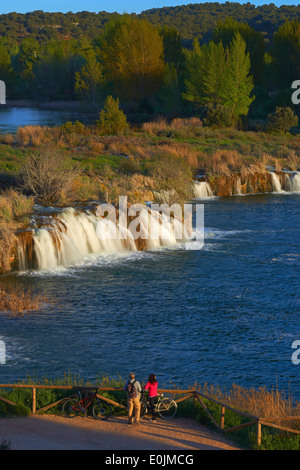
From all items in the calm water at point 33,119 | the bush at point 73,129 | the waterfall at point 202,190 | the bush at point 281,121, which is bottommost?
the waterfall at point 202,190

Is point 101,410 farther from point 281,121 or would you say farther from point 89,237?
point 281,121

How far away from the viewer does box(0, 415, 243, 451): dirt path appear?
14633 mm

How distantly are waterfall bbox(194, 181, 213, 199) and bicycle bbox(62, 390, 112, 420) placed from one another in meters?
36.1

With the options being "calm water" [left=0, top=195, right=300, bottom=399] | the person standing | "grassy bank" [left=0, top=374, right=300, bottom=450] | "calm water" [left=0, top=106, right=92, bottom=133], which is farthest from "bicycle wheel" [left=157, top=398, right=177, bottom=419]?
"calm water" [left=0, top=106, right=92, bottom=133]

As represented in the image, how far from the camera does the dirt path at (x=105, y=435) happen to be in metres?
14.6

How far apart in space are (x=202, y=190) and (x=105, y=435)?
38.5 metres

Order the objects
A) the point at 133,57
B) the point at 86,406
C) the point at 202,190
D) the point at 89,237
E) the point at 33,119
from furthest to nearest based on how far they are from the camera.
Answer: the point at 133,57 → the point at 33,119 → the point at 202,190 → the point at 89,237 → the point at 86,406

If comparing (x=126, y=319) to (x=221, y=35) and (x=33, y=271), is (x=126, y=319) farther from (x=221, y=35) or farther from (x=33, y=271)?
(x=221, y=35)

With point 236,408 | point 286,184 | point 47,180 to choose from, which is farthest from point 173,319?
point 286,184

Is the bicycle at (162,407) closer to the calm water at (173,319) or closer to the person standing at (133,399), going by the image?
the person standing at (133,399)

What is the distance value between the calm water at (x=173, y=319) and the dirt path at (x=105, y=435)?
13.7ft

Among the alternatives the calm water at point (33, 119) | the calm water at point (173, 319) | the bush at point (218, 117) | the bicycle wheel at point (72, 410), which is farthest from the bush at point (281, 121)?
the bicycle wheel at point (72, 410)

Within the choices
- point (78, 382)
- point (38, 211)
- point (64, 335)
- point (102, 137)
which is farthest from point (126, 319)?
point (102, 137)

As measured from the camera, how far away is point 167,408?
16844mm
